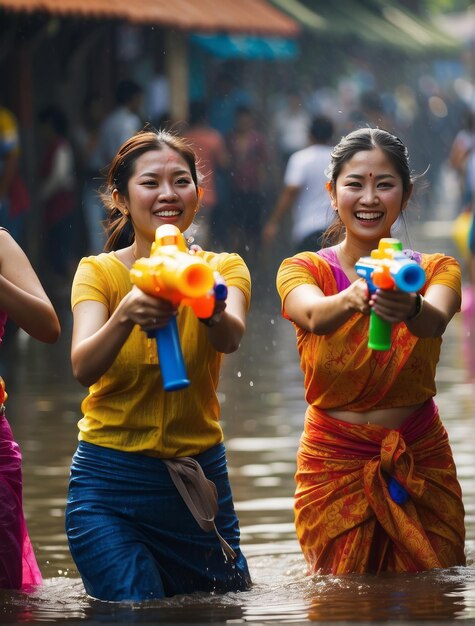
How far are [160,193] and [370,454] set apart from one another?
123cm

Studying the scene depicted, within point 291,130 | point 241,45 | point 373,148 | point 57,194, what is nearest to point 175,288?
point 373,148

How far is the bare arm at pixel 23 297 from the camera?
18.7 feet

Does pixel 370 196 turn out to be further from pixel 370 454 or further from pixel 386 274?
pixel 370 454

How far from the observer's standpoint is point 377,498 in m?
6.19

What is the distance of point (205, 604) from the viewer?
5852mm

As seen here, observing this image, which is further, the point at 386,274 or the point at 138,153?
the point at 138,153

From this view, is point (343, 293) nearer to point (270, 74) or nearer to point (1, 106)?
point (1, 106)

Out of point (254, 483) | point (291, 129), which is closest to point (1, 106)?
point (291, 129)

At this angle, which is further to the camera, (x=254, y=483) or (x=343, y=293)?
(x=254, y=483)

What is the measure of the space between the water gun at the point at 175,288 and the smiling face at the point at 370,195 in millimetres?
1025

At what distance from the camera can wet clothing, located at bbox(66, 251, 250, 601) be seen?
18.5 feet

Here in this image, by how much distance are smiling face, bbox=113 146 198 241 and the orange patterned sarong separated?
38.9 inches

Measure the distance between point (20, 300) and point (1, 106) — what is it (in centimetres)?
1382

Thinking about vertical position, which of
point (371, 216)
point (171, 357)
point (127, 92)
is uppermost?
point (127, 92)
